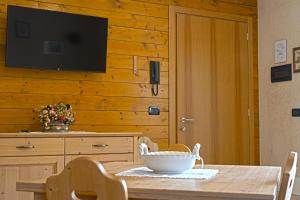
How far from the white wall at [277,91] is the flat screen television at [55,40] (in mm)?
2192

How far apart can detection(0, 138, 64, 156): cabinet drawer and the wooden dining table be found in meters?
1.77

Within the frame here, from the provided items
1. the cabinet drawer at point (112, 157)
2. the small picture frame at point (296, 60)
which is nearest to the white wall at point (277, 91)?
the small picture frame at point (296, 60)

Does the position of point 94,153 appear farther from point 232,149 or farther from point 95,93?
point 232,149

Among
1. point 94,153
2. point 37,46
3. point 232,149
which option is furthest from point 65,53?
point 232,149

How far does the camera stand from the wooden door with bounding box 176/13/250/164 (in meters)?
5.16

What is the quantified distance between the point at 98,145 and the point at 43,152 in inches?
19.6

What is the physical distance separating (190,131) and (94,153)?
1583 mm

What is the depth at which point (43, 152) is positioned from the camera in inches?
142

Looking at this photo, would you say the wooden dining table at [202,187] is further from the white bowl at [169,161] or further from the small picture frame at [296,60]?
the small picture frame at [296,60]

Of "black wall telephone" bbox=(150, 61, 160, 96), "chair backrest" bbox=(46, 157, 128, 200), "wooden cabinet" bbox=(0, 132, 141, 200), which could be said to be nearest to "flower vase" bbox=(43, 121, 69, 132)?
"wooden cabinet" bbox=(0, 132, 141, 200)

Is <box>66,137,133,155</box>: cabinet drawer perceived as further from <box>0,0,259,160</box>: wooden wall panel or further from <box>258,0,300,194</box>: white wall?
<box>258,0,300,194</box>: white wall

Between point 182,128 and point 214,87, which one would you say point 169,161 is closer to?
point 182,128

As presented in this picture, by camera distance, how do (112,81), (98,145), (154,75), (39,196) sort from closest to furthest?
(39,196) → (98,145) → (112,81) → (154,75)

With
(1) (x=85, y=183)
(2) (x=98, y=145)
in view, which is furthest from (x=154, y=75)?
(1) (x=85, y=183)
